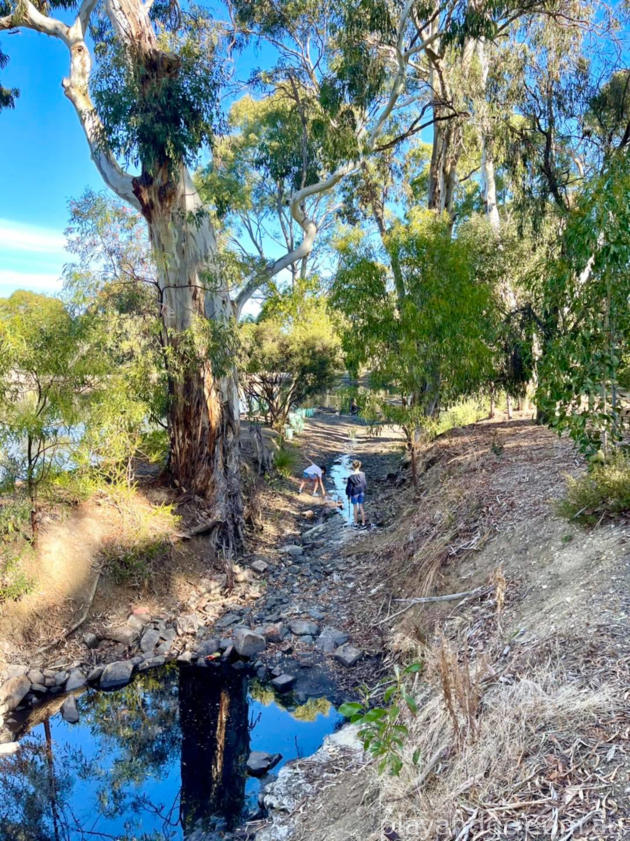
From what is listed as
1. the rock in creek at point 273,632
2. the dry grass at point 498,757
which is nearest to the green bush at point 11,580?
the rock in creek at point 273,632

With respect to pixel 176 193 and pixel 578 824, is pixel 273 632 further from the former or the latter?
pixel 176 193

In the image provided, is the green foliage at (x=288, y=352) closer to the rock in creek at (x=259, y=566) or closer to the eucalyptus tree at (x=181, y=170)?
the eucalyptus tree at (x=181, y=170)

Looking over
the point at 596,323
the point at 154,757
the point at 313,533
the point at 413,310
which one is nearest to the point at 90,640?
the point at 154,757

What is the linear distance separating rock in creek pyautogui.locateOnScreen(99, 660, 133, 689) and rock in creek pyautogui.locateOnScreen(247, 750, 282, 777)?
225cm

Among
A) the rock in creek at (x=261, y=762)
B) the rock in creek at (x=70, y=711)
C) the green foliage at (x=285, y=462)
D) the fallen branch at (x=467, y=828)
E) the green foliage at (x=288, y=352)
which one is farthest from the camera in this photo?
the green foliage at (x=288, y=352)

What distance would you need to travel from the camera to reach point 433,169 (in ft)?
53.8

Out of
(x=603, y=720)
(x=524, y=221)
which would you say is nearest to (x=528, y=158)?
(x=524, y=221)

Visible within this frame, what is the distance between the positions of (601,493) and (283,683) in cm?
414

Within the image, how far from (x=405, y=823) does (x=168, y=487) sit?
845cm

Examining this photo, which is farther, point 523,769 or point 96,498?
point 96,498

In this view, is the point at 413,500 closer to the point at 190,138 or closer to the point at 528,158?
the point at 190,138

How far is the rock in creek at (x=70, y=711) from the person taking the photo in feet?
21.9

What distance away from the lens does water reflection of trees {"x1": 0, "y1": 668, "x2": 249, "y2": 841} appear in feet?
17.0

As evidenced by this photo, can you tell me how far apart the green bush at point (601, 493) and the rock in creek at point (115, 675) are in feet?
18.1
